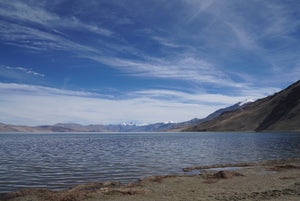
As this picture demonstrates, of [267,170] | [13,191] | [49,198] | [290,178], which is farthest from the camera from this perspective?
[267,170]

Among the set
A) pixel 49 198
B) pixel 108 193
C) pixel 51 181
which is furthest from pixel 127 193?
pixel 51 181

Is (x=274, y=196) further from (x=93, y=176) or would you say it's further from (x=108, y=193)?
(x=93, y=176)

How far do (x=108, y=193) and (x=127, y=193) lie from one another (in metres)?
1.64

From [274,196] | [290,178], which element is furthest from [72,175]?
[290,178]

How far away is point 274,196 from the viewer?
16469 mm

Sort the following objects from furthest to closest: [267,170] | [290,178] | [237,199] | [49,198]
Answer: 1. [267,170]
2. [290,178]
3. [49,198]
4. [237,199]

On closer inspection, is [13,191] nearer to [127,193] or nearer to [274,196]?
[127,193]

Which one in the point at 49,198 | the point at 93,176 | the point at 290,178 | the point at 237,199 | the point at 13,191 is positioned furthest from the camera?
the point at 93,176

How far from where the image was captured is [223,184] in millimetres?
21703

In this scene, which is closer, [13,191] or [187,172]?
[13,191]

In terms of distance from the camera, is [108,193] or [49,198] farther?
[108,193]

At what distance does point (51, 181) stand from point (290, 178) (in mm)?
25746

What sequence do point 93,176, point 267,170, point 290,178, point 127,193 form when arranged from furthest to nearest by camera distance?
point 267,170 → point 93,176 → point 290,178 → point 127,193

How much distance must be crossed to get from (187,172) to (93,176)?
40.3 feet
